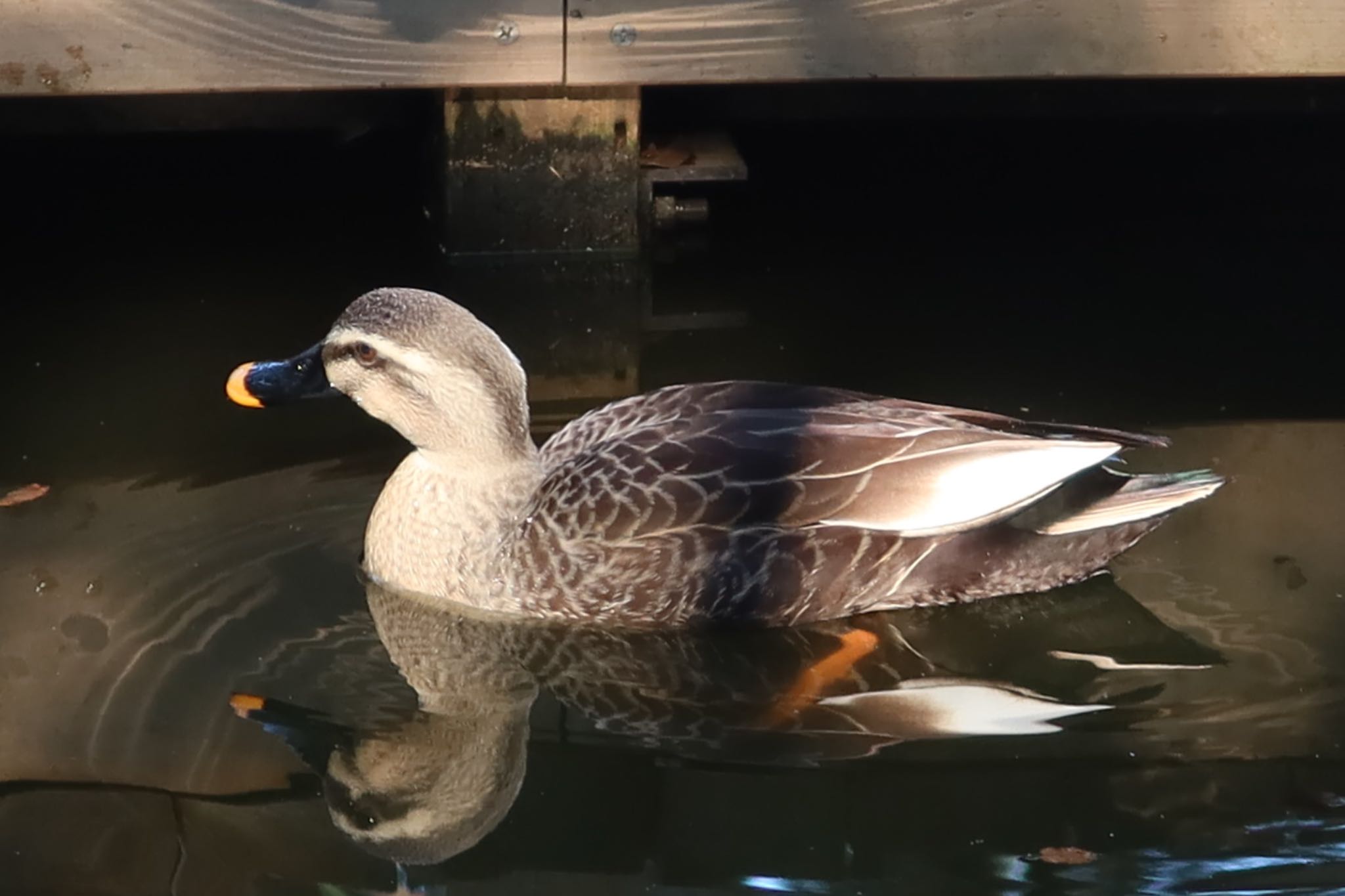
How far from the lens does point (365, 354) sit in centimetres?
424

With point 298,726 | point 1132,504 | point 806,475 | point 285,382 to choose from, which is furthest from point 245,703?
point 1132,504

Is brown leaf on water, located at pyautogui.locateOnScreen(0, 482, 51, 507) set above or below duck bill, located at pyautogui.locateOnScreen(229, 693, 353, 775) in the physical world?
above

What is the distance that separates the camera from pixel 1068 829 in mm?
3467

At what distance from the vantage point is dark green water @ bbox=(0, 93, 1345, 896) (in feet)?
11.2

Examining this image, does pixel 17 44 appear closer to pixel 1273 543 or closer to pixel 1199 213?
pixel 1273 543

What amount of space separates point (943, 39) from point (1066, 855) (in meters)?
3.03

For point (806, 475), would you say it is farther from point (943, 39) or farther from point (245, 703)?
point (943, 39)

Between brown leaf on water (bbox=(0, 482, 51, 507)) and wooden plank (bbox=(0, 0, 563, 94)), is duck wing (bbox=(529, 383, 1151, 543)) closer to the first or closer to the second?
brown leaf on water (bbox=(0, 482, 51, 507))

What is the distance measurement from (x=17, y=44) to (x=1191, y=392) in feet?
12.5

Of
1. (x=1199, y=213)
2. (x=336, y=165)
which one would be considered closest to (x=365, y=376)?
(x=336, y=165)

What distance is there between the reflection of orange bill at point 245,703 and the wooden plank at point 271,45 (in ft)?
7.55

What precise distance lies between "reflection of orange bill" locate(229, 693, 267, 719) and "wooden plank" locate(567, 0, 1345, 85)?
255cm

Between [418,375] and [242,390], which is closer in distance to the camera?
[418,375]

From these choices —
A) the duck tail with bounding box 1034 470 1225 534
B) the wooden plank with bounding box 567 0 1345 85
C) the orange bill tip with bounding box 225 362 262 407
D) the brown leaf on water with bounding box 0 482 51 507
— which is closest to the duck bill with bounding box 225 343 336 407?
the orange bill tip with bounding box 225 362 262 407
